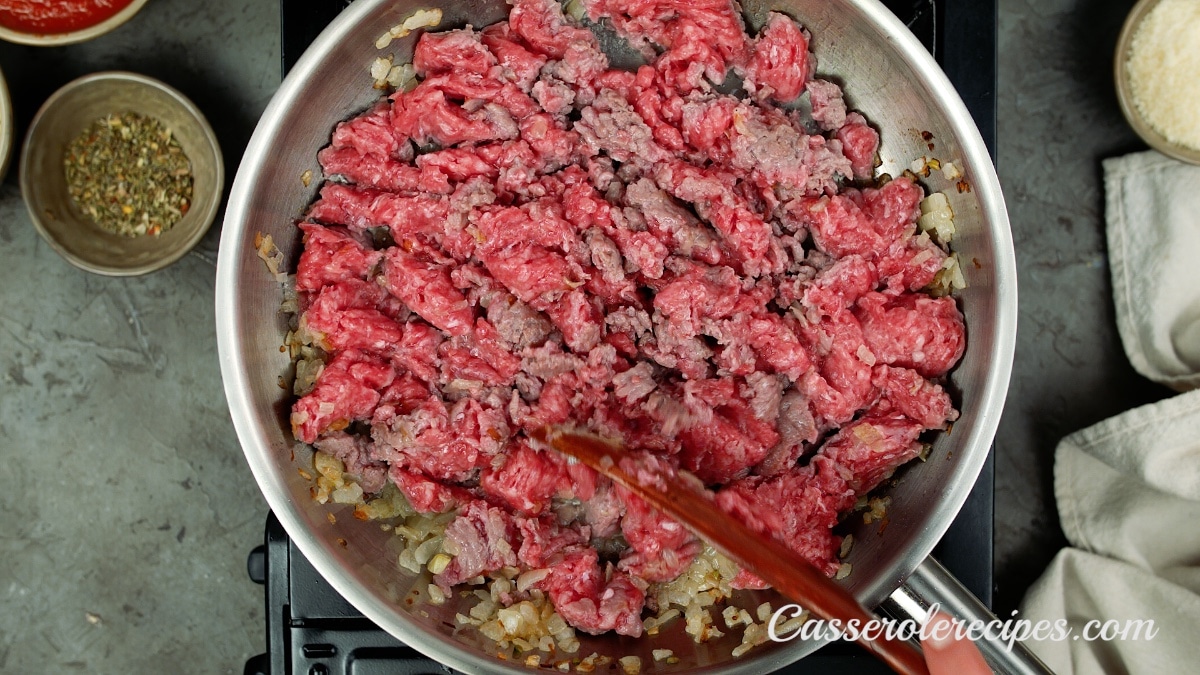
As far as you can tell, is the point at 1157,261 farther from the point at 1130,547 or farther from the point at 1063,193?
the point at 1130,547

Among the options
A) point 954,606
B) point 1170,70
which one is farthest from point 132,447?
point 1170,70

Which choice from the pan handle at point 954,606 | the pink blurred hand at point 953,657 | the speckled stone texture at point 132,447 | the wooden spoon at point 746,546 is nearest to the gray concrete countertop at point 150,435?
the speckled stone texture at point 132,447

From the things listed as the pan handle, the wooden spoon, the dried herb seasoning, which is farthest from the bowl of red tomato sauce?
the pan handle

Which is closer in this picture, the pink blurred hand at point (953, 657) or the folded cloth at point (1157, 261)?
the pink blurred hand at point (953, 657)

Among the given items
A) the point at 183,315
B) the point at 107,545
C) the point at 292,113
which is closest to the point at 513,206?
the point at 292,113

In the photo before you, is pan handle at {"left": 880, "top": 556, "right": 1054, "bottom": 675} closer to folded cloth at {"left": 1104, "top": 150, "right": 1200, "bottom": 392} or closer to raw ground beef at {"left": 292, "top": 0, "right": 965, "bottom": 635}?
raw ground beef at {"left": 292, "top": 0, "right": 965, "bottom": 635}

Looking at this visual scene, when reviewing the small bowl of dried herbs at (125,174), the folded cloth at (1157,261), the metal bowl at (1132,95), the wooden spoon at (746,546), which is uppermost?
the metal bowl at (1132,95)

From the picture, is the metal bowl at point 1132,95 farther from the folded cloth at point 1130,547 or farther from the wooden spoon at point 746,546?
the wooden spoon at point 746,546

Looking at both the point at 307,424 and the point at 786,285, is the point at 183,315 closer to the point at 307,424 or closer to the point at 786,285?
the point at 307,424
